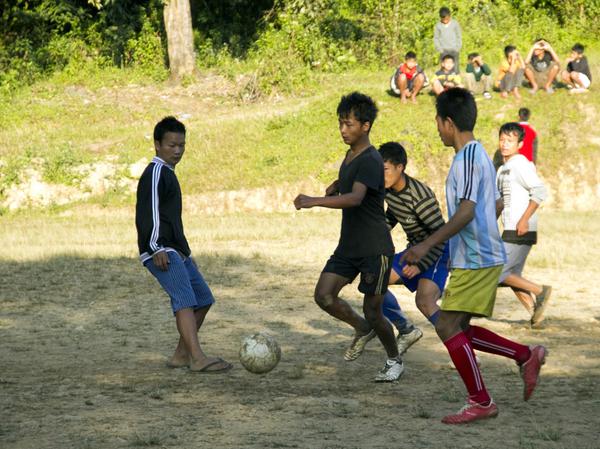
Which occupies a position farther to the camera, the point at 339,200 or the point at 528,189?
the point at 528,189

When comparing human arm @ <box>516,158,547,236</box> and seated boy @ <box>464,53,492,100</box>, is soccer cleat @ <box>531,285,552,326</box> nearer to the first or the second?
human arm @ <box>516,158,547,236</box>

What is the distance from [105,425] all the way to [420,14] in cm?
2230

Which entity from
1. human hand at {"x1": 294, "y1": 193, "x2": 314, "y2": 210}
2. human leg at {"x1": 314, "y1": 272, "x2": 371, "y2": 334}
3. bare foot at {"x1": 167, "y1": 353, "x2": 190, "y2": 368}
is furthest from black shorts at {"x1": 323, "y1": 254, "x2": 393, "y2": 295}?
bare foot at {"x1": 167, "y1": 353, "x2": 190, "y2": 368}

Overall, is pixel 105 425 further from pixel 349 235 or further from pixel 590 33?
pixel 590 33

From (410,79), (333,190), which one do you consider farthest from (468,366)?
(410,79)

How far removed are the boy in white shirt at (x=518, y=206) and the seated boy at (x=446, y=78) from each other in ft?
37.3

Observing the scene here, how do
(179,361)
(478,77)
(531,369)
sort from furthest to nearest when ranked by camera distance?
(478,77)
(179,361)
(531,369)

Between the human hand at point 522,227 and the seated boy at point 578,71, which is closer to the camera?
the human hand at point 522,227

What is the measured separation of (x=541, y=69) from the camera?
20766 millimetres

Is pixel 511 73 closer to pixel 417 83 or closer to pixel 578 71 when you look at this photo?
pixel 578 71

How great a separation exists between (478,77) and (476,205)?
Result: 610 inches

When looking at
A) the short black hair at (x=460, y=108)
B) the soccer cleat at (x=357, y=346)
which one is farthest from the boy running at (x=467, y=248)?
the soccer cleat at (x=357, y=346)

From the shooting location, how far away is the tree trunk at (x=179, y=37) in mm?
25109

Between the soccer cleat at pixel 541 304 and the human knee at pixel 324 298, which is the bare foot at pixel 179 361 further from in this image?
the soccer cleat at pixel 541 304
